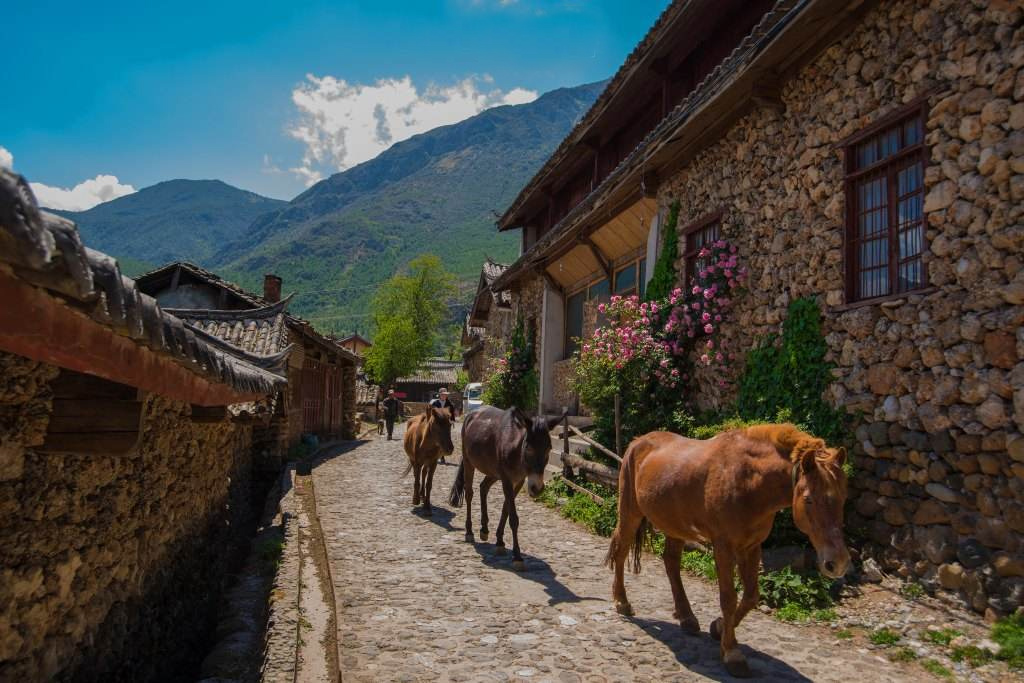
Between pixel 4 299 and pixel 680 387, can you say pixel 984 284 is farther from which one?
pixel 4 299

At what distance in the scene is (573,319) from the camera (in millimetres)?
17000

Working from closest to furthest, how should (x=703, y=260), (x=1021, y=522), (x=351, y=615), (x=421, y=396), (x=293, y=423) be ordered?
1. (x=1021, y=522)
2. (x=351, y=615)
3. (x=703, y=260)
4. (x=293, y=423)
5. (x=421, y=396)

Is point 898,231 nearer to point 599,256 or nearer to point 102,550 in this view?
point 102,550

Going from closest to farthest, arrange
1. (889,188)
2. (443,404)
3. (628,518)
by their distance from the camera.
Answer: (628,518), (889,188), (443,404)

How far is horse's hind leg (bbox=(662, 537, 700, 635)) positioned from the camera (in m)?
5.24

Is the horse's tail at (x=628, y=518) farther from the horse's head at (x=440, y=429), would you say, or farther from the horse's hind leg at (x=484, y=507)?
the horse's head at (x=440, y=429)

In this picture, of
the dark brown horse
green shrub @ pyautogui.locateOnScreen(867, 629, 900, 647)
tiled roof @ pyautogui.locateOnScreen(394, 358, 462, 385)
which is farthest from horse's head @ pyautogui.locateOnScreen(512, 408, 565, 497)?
tiled roof @ pyautogui.locateOnScreen(394, 358, 462, 385)

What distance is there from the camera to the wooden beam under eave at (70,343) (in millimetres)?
2008

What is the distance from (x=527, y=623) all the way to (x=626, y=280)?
9426 mm

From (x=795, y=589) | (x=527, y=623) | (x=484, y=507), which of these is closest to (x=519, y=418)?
(x=484, y=507)

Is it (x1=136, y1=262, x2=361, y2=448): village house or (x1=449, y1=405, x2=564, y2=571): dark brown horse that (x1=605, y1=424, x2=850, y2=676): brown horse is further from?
(x1=136, y1=262, x2=361, y2=448): village house

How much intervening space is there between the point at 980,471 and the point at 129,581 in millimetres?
6275

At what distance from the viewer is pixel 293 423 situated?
18.5 meters

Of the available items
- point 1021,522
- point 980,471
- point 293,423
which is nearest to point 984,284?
point 980,471
